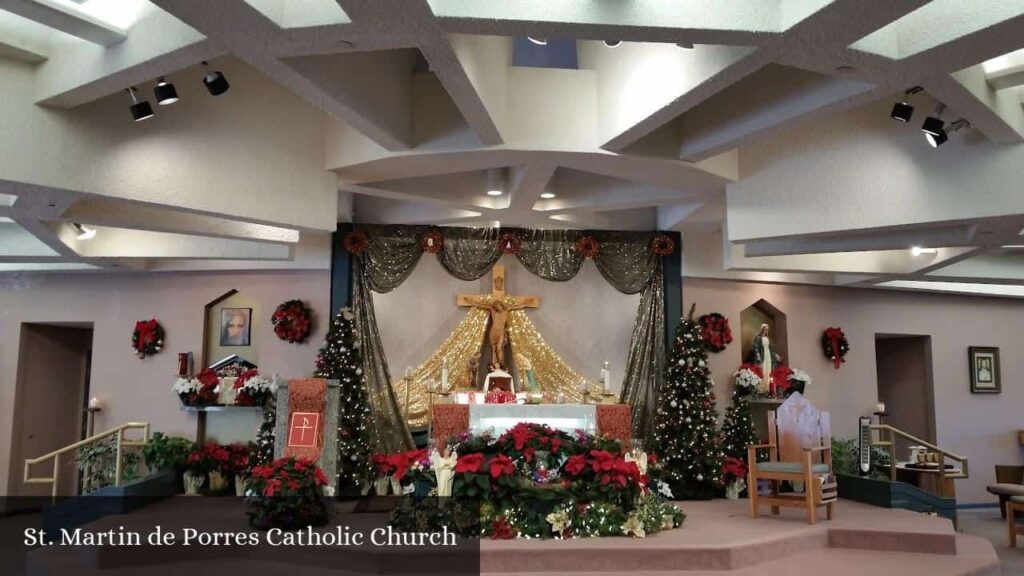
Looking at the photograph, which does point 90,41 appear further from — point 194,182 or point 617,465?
point 617,465

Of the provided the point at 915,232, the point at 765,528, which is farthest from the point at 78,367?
the point at 915,232

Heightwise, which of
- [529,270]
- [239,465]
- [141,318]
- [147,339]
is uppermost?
[529,270]

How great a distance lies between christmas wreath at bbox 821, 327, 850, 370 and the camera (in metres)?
11.5

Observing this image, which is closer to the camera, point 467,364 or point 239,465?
point 239,465

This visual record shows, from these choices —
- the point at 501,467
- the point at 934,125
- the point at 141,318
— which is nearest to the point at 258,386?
the point at 141,318

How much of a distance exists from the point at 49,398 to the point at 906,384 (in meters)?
13.4

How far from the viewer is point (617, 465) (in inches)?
268

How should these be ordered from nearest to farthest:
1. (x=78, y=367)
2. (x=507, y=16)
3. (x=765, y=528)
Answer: (x=507, y=16)
(x=765, y=528)
(x=78, y=367)

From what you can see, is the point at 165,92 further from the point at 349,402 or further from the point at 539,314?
the point at 539,314

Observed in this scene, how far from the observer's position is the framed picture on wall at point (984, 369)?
40.8 ft

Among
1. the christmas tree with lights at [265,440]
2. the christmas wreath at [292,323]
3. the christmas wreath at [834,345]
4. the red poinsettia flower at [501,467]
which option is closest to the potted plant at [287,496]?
the red poinsettia flower at [501,467]

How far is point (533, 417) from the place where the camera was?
956 centimetres

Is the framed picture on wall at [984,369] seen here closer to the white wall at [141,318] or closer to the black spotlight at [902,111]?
the black spotlight at [902,111]

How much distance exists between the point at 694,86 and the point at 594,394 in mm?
5807
